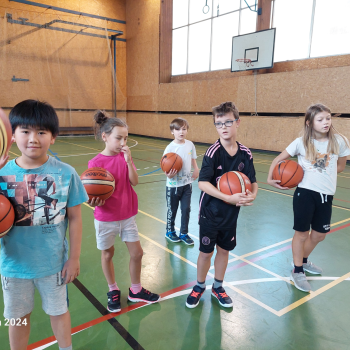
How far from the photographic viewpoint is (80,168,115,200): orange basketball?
214cm

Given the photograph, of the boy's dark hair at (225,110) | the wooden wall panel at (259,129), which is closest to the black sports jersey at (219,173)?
the boy's dark hair at (225,110)

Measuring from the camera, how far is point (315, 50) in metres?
10.3

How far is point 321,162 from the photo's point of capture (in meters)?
2.61

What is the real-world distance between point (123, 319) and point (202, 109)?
41.4 ft

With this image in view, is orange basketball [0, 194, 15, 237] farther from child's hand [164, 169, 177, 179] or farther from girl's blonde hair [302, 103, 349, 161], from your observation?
girl's blonde hair [302, 103, 349, 161]

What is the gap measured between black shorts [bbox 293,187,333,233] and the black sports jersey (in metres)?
0.64

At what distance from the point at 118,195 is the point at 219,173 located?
77 cm

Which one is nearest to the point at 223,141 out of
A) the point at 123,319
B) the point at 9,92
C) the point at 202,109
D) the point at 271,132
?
the point at 123,319

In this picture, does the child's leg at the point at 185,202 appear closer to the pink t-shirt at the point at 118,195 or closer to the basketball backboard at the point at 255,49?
the pink t-shirt at the point at 118,195

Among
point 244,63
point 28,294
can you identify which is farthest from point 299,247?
point 244,63

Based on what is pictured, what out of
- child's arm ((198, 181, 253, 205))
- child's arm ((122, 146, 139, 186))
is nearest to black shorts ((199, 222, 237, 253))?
child's arm ((198, 181, 253, 205))

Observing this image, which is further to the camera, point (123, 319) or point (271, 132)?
point (271, 132)

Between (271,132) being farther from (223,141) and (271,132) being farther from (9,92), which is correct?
(9,92)

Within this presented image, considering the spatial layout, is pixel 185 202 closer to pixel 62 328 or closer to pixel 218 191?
pixel 218 191
